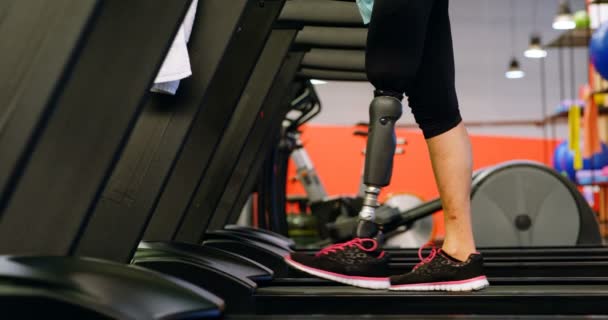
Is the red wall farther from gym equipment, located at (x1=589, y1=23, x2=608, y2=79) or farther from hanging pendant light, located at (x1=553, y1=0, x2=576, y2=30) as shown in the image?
gym equipment, located at (x1=589, y1=23, x2=608, y2=79)

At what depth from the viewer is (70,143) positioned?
4.02ft

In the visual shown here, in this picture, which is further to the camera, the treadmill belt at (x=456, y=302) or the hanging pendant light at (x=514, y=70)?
the hanging pendant light at (x=514, y=70)

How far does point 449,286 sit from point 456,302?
0.09 meters

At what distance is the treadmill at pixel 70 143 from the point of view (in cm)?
89

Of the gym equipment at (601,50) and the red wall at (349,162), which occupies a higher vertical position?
the gym equipment at (601,50)

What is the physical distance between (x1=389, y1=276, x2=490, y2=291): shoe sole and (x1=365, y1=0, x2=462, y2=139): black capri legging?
1.09ft

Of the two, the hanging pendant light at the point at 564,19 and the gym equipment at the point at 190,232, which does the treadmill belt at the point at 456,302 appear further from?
the hanging pendant light at the point at 564,19

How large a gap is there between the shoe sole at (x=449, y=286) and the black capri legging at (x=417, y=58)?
1.09ft

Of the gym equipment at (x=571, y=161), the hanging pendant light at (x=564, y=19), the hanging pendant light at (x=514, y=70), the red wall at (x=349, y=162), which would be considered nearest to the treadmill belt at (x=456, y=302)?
the gym equipment at (x=571, y=161)

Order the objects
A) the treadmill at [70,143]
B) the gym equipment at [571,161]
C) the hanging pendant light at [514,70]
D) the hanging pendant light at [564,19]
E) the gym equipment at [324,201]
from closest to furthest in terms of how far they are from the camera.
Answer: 1. the treadmill at [70,143]
2. the gym equipment at [324,201]
3. the gym equipment at [571,161]
4. the hanging pendant light at [564,19]
5. the hanging pendant light at [514,70]

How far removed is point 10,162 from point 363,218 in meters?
0.91

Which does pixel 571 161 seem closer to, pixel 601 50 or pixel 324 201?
pixel 601 50

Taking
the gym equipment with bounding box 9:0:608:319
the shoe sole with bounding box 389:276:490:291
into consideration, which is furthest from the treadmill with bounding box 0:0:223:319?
the shoe sole with bounding box 389:276:490:291

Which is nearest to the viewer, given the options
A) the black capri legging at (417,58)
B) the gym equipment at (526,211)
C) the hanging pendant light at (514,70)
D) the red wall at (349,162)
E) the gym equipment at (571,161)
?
the black capri legging at (417,58)
